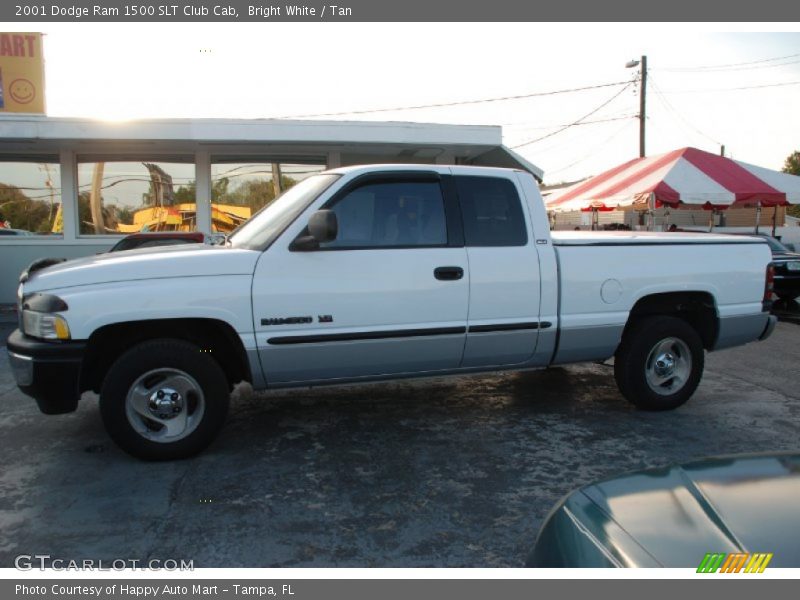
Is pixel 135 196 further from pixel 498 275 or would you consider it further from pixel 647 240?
pixel 647 240

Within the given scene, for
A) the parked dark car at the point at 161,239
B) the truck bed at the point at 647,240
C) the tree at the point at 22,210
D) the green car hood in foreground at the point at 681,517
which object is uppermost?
the tree at the point at 22,210

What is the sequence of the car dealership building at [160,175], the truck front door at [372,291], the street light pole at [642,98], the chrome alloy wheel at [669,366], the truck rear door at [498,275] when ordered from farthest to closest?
1. the street light pole at [642,98]
2. the car dealership building at [160,175]
3. the chrome alloy wheel at [669,366]
4. the truck rear door at [498,275]
5. the truck front door at [372,291]

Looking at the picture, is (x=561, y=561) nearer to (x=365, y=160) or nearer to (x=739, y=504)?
(x=739, y=504)

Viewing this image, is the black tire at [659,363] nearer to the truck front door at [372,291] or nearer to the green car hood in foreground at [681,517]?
the truck front door at [372,291]

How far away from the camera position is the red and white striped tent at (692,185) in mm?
14172

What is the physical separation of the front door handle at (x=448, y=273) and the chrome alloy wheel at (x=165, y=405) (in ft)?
6.02

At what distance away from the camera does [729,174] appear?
49.6 feet

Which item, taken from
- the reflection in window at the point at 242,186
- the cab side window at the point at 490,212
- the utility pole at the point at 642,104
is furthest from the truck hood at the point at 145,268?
the utility pole at the point at 642,104

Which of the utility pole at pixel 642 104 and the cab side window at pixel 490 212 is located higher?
the utility pole at pixel 642 104

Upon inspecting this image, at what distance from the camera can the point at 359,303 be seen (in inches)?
180

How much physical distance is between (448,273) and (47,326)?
2.69 m

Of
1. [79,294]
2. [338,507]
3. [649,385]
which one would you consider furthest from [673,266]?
[79,294]

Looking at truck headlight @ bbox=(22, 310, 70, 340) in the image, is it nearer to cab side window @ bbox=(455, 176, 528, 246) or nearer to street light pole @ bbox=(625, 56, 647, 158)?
cab side window @ bbox=(455, 176, 528, 246)

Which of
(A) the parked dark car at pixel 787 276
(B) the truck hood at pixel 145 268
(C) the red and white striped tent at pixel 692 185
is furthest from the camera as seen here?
(C) the red and white striped tent at pixel 692 185
